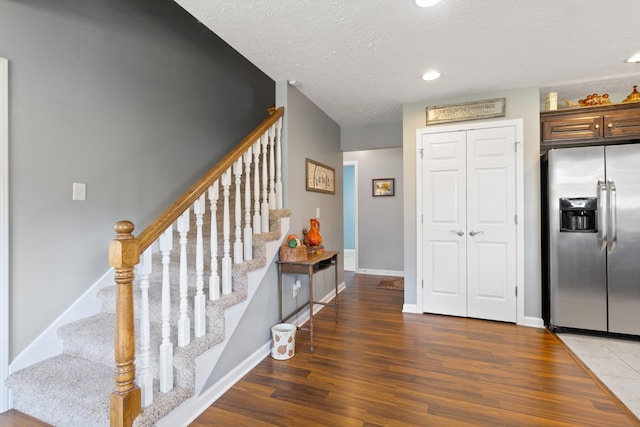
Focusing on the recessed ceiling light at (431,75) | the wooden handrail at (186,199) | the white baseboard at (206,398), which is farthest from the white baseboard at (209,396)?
the recessed ceiling light at (431,75)

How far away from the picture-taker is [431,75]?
2.75 m

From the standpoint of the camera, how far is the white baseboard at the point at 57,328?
6.06 feet

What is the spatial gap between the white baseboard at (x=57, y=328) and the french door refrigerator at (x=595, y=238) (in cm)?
395

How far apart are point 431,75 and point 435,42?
1.87 feet

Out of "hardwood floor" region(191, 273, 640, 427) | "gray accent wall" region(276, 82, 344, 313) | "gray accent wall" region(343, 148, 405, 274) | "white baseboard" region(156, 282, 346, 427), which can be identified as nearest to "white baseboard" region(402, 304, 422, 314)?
"hardwood floor" region(191, 273, 640, 427)

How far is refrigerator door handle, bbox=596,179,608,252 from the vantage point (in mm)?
2682

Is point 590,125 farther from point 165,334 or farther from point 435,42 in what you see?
point 165,334

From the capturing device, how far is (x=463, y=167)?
326 cm

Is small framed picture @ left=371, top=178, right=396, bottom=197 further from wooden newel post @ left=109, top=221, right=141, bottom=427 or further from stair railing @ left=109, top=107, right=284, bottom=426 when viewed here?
wooden newel post @ left=109, top=221, right=141, bottom=427

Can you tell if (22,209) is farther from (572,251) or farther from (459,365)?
(572,251)

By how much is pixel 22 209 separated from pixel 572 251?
432 cm

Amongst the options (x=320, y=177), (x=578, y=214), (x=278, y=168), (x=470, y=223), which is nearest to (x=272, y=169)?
(x=278, y=168)

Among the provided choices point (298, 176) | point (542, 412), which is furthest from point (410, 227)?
point (542, 412)

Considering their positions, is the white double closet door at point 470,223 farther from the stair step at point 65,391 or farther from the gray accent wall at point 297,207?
the stair step at point 65,391
